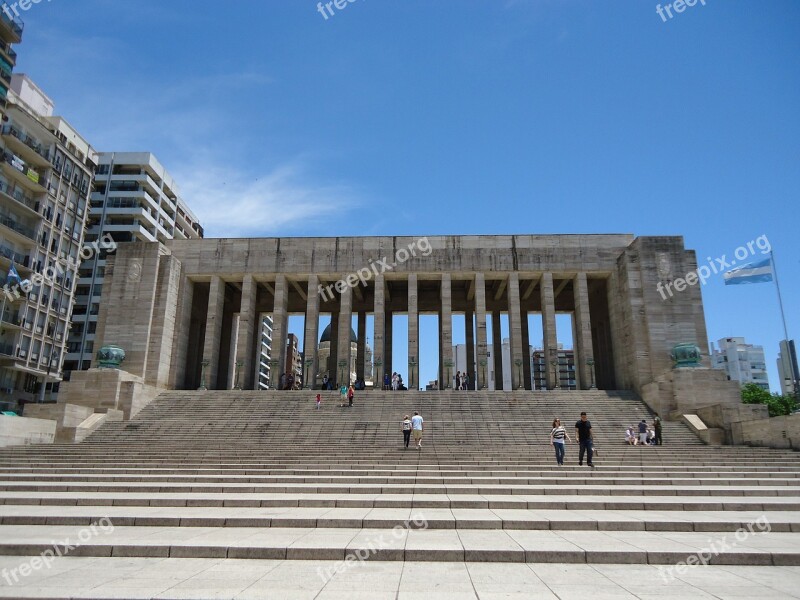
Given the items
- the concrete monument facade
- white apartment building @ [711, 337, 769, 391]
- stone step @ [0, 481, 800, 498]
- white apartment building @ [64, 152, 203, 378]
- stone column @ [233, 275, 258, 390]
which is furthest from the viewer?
white apartment building @ [711, 337, 769, 391]

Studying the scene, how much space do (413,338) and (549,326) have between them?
882cm

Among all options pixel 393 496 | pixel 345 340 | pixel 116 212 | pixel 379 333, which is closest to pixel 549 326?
pixel 379 333

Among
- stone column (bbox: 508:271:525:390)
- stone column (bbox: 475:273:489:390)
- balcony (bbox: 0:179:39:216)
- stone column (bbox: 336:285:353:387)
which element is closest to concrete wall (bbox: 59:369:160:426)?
stone column (bbox: 336:285:353:387)

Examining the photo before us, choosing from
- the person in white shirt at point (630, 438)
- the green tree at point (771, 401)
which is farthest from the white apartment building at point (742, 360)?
the person in white shirt at point (630, 438)

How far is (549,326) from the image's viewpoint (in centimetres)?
3481

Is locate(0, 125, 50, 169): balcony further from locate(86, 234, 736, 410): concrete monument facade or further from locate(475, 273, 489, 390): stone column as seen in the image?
locate(475, 273, 489, 390): stone column

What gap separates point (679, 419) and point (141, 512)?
958 inches

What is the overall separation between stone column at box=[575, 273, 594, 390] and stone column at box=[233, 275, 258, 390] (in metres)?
21.4

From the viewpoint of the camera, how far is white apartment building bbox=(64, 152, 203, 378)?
56.5m

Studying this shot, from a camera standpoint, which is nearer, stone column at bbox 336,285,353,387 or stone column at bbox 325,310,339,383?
stone column at bbox 336,285,353,387

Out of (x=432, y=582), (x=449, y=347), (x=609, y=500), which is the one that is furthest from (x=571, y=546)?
(x=449, y=347)

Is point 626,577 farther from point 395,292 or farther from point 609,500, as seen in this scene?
point 395,292

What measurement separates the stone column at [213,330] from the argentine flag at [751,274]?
102 feet

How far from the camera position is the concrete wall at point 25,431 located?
21250 mm
